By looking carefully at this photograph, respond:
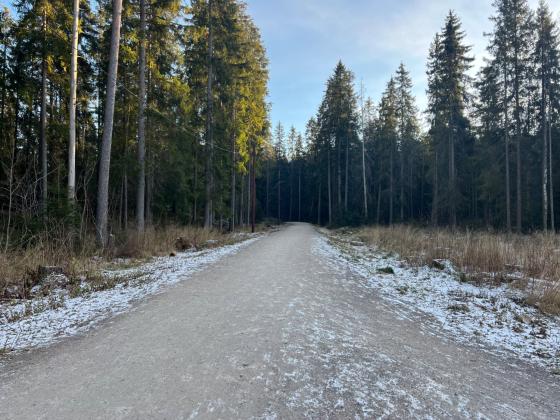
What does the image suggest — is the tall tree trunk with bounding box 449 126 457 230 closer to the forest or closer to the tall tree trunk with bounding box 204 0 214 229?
the forest

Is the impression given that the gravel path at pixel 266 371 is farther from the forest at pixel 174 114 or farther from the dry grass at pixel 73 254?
the forest at pixel 174 114

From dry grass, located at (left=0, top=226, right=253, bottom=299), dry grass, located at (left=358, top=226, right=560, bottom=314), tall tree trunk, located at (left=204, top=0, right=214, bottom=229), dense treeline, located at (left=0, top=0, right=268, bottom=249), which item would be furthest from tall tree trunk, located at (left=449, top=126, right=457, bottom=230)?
dry grass, located at (left=0, top=226, right=253, bottom=299)

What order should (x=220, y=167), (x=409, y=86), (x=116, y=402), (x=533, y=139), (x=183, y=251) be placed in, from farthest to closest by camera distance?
(x=409, y=86), (x=533, y=139), (x=220, y=167), (x=183, y=251), (x=116, y=402)

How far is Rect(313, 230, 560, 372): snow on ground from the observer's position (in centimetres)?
404

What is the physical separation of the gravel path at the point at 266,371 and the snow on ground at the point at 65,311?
403 millimetres

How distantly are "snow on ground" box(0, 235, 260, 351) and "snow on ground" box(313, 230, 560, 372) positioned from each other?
4.61 m

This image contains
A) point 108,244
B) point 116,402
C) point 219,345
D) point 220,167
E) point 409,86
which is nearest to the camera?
point 116,402

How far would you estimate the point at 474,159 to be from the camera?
31.2 metres

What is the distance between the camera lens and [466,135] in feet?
102

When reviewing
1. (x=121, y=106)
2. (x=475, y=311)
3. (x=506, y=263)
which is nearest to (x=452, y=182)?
(x=506, y=263)

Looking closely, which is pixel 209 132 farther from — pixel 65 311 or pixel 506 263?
pixel 506 263

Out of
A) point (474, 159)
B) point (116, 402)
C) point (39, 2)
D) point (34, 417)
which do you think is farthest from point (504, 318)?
point (474, 159)

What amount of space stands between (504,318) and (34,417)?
602 cm

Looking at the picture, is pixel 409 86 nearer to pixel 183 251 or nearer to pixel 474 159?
pixel 474 159
